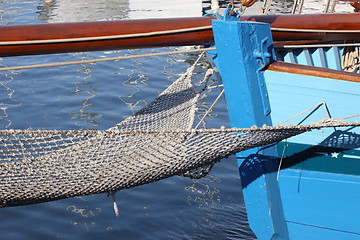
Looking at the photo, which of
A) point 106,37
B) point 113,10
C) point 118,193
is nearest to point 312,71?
point 106,37

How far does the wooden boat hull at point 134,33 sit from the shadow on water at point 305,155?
0.80m

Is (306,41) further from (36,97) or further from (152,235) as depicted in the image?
(36,97)

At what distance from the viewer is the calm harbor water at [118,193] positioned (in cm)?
624

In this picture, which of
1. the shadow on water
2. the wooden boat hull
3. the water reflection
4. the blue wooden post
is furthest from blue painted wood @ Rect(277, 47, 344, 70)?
the water reflection

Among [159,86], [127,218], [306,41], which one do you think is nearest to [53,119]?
[159,86]

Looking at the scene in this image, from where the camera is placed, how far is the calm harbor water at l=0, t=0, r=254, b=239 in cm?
624

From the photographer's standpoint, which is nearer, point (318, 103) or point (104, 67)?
point (318, 103)

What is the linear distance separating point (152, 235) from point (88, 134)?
10.8ft

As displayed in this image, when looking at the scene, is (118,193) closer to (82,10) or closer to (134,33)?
(134,33)

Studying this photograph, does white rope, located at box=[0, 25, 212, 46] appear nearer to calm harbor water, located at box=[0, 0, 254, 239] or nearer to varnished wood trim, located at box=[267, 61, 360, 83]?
varnished wood trim, located at box=[267, 61, 360, 83]

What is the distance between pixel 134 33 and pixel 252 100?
2.93 feet

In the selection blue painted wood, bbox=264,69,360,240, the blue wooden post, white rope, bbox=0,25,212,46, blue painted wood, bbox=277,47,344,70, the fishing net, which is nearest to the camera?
the fishing net

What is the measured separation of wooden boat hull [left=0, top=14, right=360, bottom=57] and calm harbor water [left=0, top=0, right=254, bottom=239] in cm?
276

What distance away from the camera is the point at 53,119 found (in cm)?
937
